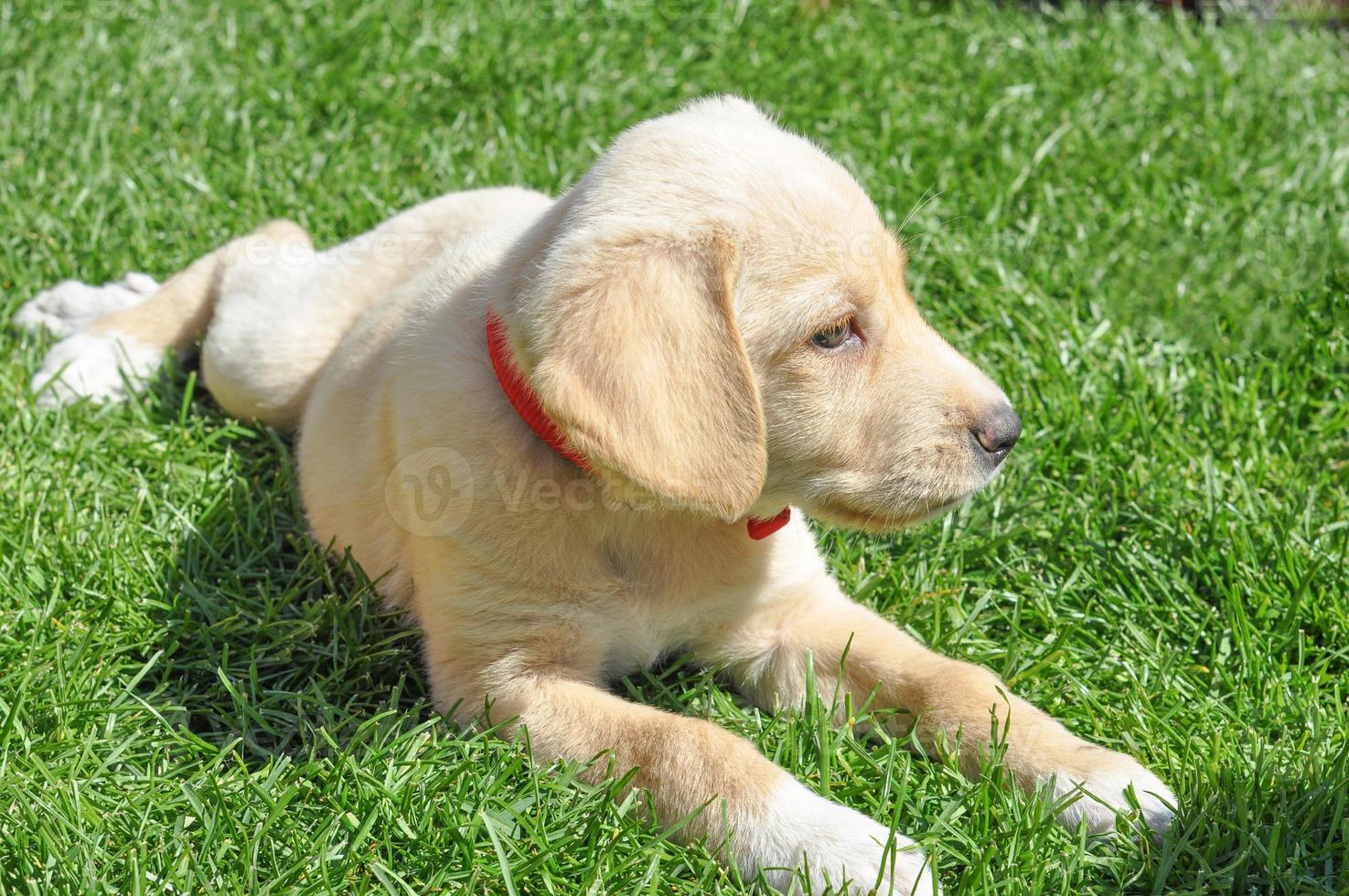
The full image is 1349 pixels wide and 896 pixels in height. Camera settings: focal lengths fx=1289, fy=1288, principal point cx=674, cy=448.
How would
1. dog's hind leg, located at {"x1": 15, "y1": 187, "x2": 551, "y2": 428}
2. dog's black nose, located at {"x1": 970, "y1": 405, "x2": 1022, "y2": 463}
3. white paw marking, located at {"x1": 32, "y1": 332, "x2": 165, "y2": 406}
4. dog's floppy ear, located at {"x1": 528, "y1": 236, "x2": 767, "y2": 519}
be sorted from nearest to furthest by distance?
dog's floppy ear, located at {"x1": 528, "y1": 236, "x2": 767, "y2": 519}
dog's black nose, located at {"x1": 970, "y1": 405, "x2": 1022, "y2": 463}
dog's hind leg, located at {"x1": 15, "y1": 187, "x2": 551, "y2": 428}
white paw marking, located at {"x1": 32, "y1": 332, "x2": 165, "y2": 406}

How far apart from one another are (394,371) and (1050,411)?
204cm

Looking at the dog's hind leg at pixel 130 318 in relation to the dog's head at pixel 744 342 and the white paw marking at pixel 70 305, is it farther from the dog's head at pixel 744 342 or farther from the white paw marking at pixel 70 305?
the dog's head at pixel 744 342

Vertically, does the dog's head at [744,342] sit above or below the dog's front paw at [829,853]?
above

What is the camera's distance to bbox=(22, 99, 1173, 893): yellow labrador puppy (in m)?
2.36

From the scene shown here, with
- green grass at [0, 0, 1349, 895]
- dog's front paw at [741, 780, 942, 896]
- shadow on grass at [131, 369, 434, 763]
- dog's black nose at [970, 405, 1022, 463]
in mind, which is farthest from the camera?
shadow on grass at [131, 369, 434, 763]

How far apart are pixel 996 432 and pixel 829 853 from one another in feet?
3.04

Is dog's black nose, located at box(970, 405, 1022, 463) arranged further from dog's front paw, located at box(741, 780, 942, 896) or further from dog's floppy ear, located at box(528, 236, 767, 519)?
dog's front paw, located at box(741, 780, 942, 896)

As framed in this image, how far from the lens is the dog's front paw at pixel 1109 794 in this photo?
8.47 feet

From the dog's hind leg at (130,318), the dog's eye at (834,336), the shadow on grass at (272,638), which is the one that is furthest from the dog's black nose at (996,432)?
the dog's hind leg at (130,318)

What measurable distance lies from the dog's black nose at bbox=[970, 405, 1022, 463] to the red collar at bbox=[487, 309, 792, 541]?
82 cm

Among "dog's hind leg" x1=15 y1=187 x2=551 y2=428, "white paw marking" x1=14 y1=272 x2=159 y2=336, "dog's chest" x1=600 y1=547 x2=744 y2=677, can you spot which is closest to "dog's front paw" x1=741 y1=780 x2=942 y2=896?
"dog's chest" x1=600 y1=547 x2=744 y2=677

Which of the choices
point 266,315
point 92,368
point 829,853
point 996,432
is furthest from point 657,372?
point 92,368

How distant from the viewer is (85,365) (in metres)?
4.05

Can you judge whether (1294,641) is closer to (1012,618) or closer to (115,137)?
(1012,618)
